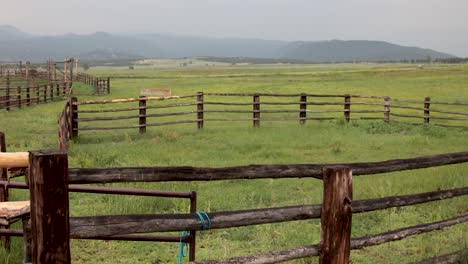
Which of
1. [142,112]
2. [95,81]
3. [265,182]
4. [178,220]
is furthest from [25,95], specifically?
[178,220]

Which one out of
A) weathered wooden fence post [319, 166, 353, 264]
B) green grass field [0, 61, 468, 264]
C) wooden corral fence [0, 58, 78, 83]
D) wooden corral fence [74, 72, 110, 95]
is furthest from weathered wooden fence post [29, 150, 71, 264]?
wooden corral fence [74, 72, 110, 95]

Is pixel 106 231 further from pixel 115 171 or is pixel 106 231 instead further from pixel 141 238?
pixel 141 238

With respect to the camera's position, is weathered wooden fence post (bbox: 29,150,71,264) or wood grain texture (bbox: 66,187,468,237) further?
wood grain texture (bbox: 66,187,468,237)

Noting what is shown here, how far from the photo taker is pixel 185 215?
3.22m

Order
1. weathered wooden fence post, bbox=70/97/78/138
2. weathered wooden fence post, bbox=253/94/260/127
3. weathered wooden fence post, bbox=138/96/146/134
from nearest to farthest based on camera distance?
weathered wooden fence post, bbox=70/97/78/138, weathered wooden fence post, bbox=138/96/146/134, weathered wooden fence post, bbox=253/94/260/127

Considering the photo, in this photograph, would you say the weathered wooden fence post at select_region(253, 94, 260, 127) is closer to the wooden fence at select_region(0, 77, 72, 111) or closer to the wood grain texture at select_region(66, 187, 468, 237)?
the wooden fence at select_region(0, 77, 72, 111)

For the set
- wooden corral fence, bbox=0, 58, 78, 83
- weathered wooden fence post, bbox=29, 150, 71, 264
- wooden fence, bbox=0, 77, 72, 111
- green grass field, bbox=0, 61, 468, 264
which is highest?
wooden corral fence, bbox=0, 58, 78, 83

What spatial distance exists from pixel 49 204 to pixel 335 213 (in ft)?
6.40

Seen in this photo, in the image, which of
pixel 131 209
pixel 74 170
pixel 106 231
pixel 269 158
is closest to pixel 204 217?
pixel 106 231

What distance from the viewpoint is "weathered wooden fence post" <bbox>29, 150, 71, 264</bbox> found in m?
2.64

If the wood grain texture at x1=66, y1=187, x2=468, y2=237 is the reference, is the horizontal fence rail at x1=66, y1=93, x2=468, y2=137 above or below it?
below

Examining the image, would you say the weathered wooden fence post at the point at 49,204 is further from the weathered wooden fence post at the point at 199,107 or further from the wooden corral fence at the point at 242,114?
the weathered wooden fence post at the point at 199,107

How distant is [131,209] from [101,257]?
1578mm

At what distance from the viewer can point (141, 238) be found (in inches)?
176
